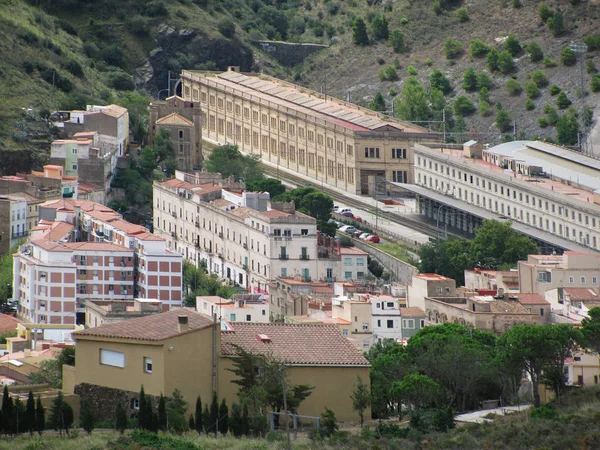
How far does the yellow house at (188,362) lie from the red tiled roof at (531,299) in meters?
36.9

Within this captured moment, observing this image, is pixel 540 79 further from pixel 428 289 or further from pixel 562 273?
pixel 428 289

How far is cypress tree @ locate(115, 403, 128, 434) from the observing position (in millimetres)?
72062

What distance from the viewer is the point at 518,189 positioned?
13925 centimetres

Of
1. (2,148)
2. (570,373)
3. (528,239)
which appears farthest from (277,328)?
(2,148)

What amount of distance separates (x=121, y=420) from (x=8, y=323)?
148 feet

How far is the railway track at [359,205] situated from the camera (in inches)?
5581

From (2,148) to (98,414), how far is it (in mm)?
75803

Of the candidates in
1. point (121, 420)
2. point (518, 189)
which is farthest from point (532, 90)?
point (121, 420)

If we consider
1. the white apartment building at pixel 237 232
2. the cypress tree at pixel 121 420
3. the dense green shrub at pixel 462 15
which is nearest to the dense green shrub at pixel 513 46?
the dense green shrub at pixel 462 15

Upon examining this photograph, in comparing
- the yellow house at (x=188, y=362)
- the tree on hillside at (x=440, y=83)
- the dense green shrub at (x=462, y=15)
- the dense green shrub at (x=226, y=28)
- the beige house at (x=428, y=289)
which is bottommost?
the yellow house at (x=188, y=362)

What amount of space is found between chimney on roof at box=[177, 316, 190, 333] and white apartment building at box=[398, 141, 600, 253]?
59.0 meters

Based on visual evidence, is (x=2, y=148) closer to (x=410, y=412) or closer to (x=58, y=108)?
(x=58, y=108)

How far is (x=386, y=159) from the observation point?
153m

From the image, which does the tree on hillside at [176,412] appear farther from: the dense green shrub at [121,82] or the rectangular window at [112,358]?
the dense green shrub at [121,82]
